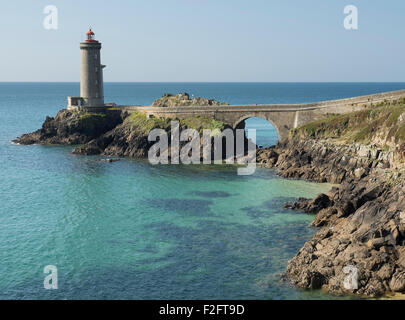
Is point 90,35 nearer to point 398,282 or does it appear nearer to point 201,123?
point 201,123

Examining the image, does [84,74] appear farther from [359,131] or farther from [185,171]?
[359,131]

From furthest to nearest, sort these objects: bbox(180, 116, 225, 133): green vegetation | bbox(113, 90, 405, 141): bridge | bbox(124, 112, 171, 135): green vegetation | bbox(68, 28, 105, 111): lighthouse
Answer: bbox(68, 28, 105, 111): lighthouse
bbox(124, 112, 171, 135): green vegetation
bbox(180, 116, 225, 133): green vegetation
bbox(113, 90, 405, 141): bridge

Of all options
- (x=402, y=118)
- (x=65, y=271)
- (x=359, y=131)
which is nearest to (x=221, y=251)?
(x=65, y=271)

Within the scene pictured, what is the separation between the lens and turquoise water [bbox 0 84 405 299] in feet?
114

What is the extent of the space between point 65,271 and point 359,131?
160ft

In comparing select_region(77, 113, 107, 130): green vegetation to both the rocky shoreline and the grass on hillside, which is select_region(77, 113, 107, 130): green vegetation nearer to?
the grass on hillside

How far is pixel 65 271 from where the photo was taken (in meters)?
37.3

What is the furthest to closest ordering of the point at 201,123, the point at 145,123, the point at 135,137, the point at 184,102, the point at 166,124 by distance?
the point at 184,102 < the point at 145,123 < the point at 166,124 < the point at 135,137 < the point at 201,123

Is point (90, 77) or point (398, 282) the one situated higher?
point (90, 77)

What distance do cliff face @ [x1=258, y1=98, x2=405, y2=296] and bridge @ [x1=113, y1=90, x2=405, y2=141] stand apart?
307 centimetres

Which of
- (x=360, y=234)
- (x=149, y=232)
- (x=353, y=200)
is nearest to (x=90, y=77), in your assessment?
(x=149, y=232)

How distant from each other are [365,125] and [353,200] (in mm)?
26394

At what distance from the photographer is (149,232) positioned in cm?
4594

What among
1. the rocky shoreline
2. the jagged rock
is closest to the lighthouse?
the rocky shoreline
